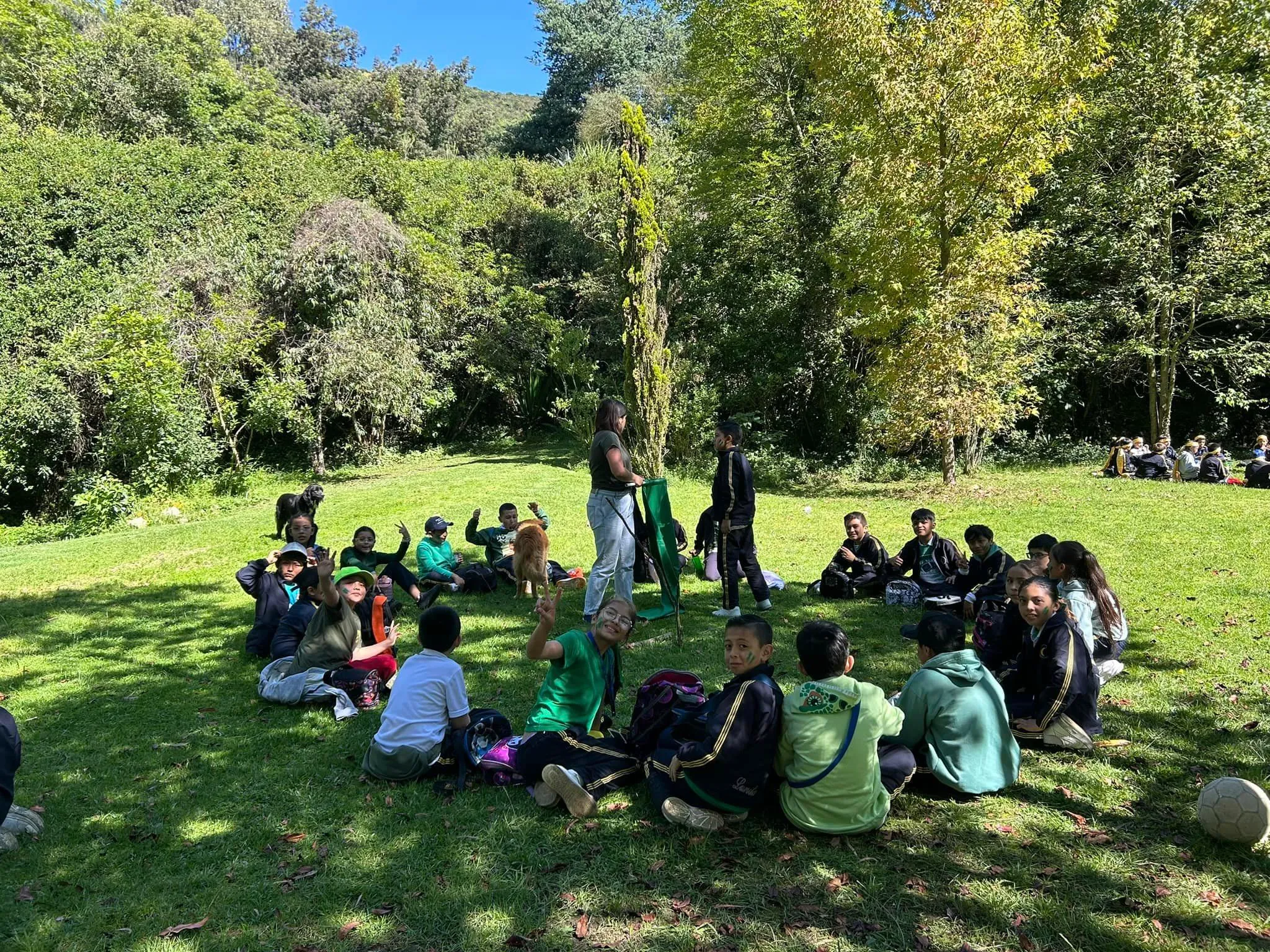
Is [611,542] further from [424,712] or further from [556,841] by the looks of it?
[556,841]

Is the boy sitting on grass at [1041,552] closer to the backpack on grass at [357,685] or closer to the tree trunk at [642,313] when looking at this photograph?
the backpack on grass at [357,685]

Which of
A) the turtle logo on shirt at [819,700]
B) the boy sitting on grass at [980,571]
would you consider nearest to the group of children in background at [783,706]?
the turtle logo on shirt at [819,700]

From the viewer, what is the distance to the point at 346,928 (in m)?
3.22

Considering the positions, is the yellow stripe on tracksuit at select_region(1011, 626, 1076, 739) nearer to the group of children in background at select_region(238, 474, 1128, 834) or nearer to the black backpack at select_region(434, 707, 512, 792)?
the group of children in background at select_region(238, 474, 1128, 834)

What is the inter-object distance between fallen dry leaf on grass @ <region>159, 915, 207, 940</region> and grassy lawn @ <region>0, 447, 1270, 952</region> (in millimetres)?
28

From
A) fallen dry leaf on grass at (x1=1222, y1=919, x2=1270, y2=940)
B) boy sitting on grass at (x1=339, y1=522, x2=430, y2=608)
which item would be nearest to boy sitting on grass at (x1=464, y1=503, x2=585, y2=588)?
boy sitting on grass at (x1=339, y1=522, x2=430, y2=608)

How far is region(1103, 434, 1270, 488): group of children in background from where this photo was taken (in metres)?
15.1

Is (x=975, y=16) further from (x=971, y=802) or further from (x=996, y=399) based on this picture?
(x=971, y=802)

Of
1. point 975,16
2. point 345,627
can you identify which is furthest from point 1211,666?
point 975,16

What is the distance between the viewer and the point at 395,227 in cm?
2231

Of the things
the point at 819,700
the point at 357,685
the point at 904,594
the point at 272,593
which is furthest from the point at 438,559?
the point at 819,700

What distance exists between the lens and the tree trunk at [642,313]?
15977 mm

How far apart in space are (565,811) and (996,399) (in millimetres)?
13867

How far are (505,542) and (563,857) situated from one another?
6043 mm
